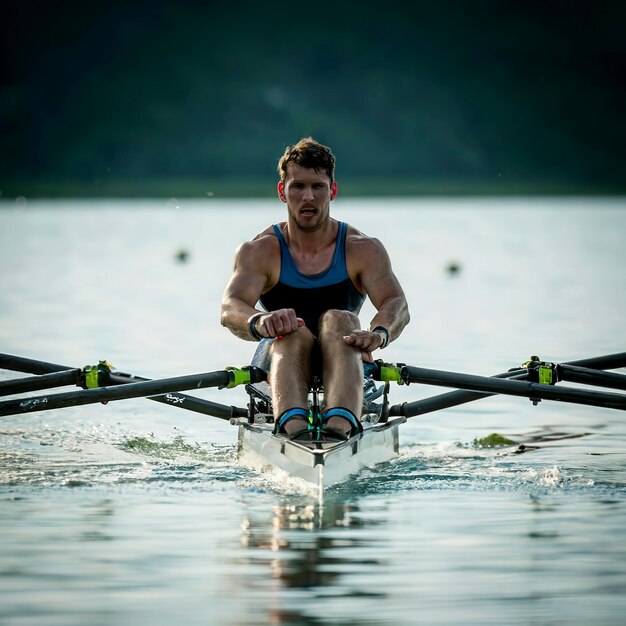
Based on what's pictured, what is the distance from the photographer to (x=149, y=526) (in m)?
6.37

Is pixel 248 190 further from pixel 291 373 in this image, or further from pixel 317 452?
pixel 317 452

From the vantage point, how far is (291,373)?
23.3ft

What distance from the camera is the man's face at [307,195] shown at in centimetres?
782

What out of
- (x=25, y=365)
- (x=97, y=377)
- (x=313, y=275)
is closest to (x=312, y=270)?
(x=313, y=275)

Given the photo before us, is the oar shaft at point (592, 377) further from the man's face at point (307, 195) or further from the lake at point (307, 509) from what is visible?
the man's face at point (307, 195)

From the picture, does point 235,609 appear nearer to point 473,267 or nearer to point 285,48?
point 473,267

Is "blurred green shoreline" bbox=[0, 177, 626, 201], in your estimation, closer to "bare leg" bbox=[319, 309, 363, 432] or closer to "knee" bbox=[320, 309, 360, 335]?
"knee" bbox=[320, 309, 360, 335]

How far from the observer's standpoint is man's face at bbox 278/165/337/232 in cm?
782

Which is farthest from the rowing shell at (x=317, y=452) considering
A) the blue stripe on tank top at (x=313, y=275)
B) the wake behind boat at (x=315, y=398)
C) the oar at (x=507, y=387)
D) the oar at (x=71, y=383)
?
Answer: the blue stripe on tank top at (x=313, y=275)

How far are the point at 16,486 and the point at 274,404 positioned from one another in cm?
157

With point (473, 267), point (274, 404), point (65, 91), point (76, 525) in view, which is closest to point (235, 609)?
point (76, 525)

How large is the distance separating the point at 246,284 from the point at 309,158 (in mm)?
853

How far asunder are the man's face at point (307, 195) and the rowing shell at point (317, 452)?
128cm

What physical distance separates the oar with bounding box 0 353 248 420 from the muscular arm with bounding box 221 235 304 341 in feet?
2.55
